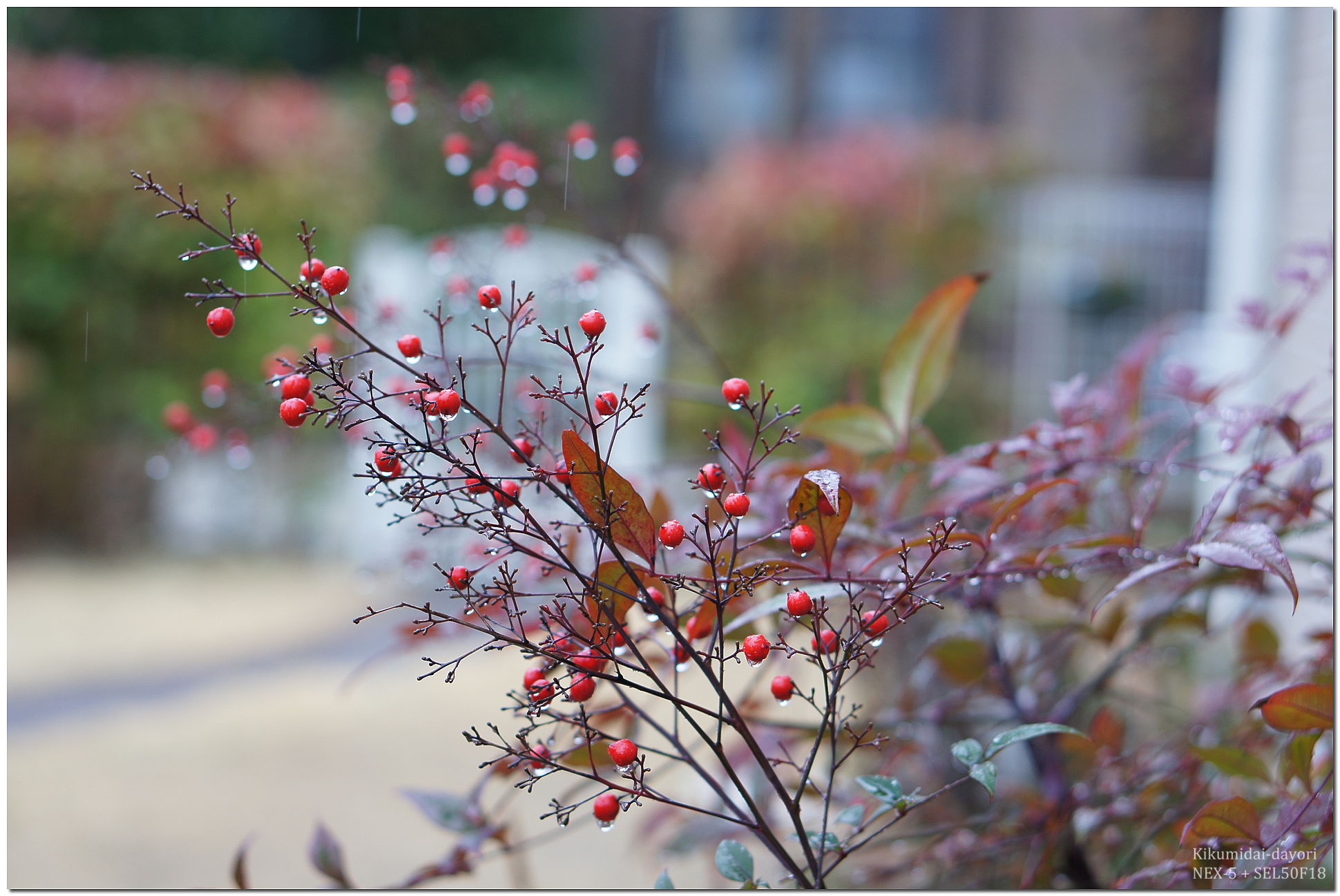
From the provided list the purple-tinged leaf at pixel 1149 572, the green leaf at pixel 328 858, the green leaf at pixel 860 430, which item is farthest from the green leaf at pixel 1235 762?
the green leaf at pixel 328 858

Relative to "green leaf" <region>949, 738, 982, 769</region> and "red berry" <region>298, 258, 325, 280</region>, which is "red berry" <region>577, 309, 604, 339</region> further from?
"green leaf" <region>949, 738, 982, 769</region>

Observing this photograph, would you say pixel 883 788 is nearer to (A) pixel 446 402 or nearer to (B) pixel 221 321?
(A) pixel 446 402

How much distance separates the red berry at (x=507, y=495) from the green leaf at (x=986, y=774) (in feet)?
1.07

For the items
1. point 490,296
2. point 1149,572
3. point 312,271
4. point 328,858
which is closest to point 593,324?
point 490,296

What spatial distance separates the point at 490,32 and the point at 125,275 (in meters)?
3.90

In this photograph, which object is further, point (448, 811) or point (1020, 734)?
point (448, 811)

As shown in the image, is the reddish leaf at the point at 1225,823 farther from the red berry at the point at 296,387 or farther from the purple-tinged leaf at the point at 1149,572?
the red berry at the point at 296,387

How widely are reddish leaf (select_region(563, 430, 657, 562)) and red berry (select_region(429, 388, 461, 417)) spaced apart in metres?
0.06

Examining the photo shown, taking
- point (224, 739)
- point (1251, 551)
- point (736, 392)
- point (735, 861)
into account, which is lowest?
point (224, 739)

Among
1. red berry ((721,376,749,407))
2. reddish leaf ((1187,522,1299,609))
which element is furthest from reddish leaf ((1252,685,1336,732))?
red berry ((721,376,749,407))

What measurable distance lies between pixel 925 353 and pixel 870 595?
275 millimetres

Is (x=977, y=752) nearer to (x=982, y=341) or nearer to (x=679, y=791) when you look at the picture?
(x=679, y=791)

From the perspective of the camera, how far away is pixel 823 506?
634 mm

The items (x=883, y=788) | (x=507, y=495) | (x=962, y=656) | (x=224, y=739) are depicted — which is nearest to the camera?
(x=507, y=495)
